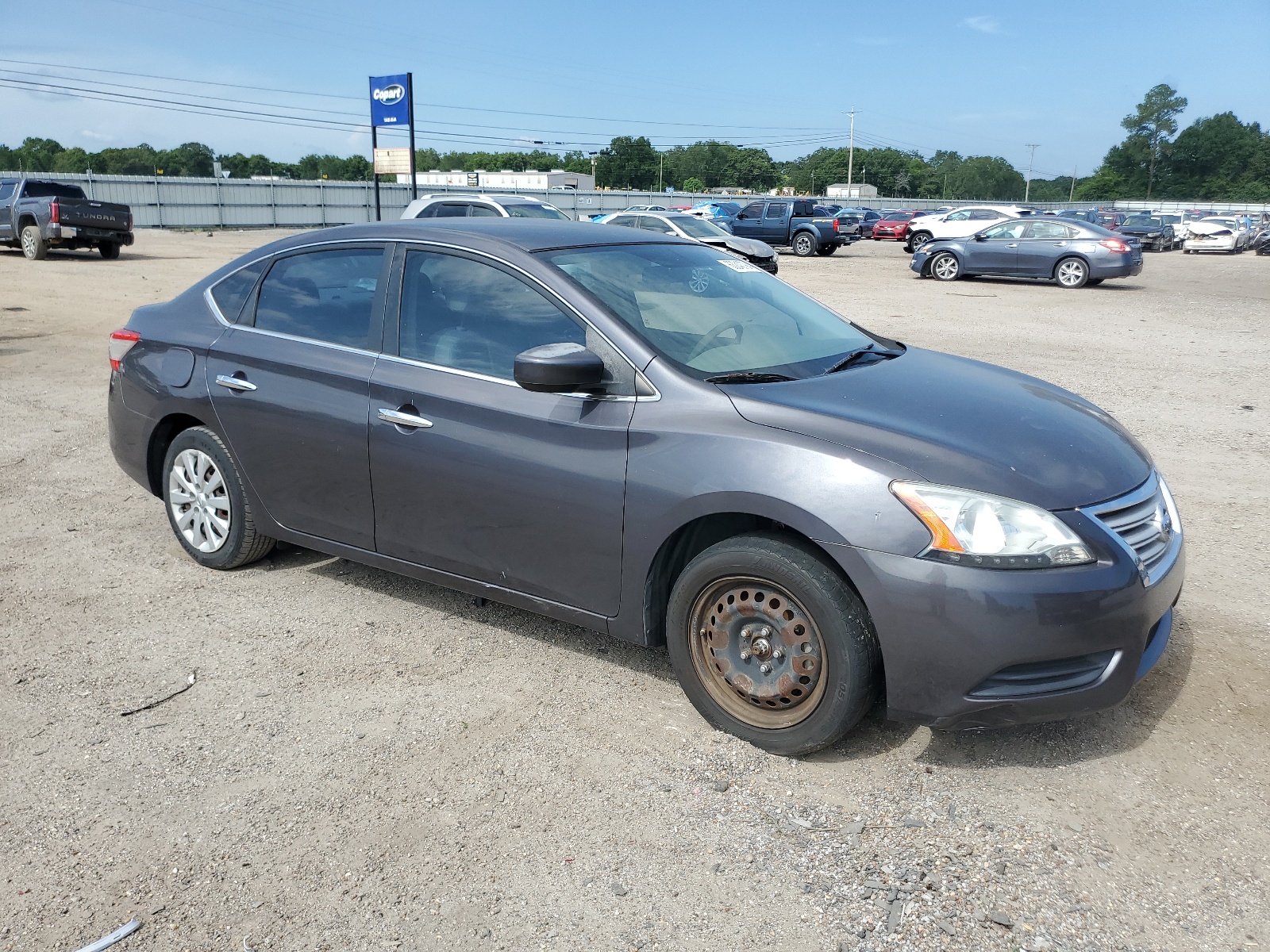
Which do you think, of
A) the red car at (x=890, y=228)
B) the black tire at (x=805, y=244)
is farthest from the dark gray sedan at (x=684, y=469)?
the red car at (x=890, y=228)

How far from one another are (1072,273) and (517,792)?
2209cm

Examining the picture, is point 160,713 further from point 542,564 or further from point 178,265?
point 178,265

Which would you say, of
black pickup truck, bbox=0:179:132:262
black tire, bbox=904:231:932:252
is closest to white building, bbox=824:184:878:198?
black tire, bbox=904:231:932:252

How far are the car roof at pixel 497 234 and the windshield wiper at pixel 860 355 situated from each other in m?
1.00

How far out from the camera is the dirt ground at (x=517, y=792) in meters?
2.63

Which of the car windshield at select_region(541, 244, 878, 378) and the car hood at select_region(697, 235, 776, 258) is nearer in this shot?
the car windshield at select_region(541, 244, 878, 378)

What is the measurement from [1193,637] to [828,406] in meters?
2.09

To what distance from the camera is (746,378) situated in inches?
142

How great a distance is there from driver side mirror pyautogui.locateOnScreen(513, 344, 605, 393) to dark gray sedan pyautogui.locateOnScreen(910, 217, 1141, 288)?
841 inches

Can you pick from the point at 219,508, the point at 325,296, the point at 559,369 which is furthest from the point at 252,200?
the point at 559,369

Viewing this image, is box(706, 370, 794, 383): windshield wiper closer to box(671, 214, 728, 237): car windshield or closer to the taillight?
the taillight

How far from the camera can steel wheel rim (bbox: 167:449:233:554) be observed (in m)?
4.84

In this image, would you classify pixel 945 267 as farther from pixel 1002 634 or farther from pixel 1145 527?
pixel 1002 634

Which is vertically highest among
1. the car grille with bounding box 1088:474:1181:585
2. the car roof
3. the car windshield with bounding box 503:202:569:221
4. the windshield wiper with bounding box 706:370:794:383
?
the car windshield with bounding box 503:202:569:221
